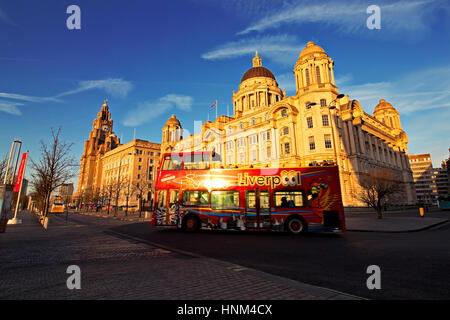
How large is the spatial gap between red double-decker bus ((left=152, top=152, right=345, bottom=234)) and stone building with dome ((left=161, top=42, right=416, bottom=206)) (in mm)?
16927

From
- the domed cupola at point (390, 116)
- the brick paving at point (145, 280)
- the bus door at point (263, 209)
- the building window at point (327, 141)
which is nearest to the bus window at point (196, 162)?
the bus door at point (263, 209)

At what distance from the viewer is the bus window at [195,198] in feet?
46.6

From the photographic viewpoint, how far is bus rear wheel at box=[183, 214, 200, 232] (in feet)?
46.5

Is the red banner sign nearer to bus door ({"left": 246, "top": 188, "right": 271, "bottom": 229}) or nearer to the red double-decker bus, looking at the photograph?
the red double-decker bus

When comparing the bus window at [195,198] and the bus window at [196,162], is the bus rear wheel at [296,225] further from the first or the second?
the bus window at [196,162]

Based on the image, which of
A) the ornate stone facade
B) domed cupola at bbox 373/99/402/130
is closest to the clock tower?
the ornate stone facade

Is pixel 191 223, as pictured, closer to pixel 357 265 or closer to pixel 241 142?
pixel 357 265

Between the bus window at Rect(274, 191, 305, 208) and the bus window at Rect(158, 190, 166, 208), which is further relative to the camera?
the bus window at Rect(158, 190, 166, 208)

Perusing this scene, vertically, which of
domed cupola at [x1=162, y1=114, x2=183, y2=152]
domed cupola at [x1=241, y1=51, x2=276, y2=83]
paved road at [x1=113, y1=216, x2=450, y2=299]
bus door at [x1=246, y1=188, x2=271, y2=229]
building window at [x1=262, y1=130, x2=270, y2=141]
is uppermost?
domed cupola at [x1=241, y1=51, x2=276, y2=83]

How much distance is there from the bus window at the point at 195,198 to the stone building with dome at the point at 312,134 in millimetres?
17489

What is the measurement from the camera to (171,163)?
49.8ft
